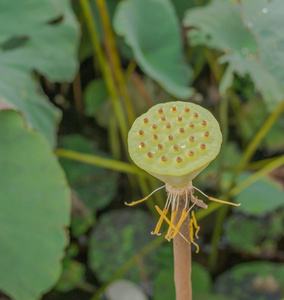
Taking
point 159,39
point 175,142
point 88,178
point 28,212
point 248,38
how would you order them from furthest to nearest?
point 88,178 < point 159,39 < point 248,38 < point 28,212 < point 175,142

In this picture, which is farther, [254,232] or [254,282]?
[254,232]

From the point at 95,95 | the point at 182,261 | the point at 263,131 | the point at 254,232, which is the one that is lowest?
the point at 254,232

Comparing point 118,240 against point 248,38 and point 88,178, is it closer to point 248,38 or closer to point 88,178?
point 88,178

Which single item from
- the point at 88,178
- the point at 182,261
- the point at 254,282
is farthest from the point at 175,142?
the point at 88,178

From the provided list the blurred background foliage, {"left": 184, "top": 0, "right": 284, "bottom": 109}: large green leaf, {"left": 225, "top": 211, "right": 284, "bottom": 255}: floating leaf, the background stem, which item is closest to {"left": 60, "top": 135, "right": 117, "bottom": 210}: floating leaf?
the blurred background foliage

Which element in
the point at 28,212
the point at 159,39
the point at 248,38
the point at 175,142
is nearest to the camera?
the point at 175,142

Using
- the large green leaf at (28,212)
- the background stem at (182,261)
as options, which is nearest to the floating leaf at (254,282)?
the large green leaf at (28,212)

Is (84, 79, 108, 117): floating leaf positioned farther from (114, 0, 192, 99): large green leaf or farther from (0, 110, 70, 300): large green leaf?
(0, 110, 70, 300): large green leaf
